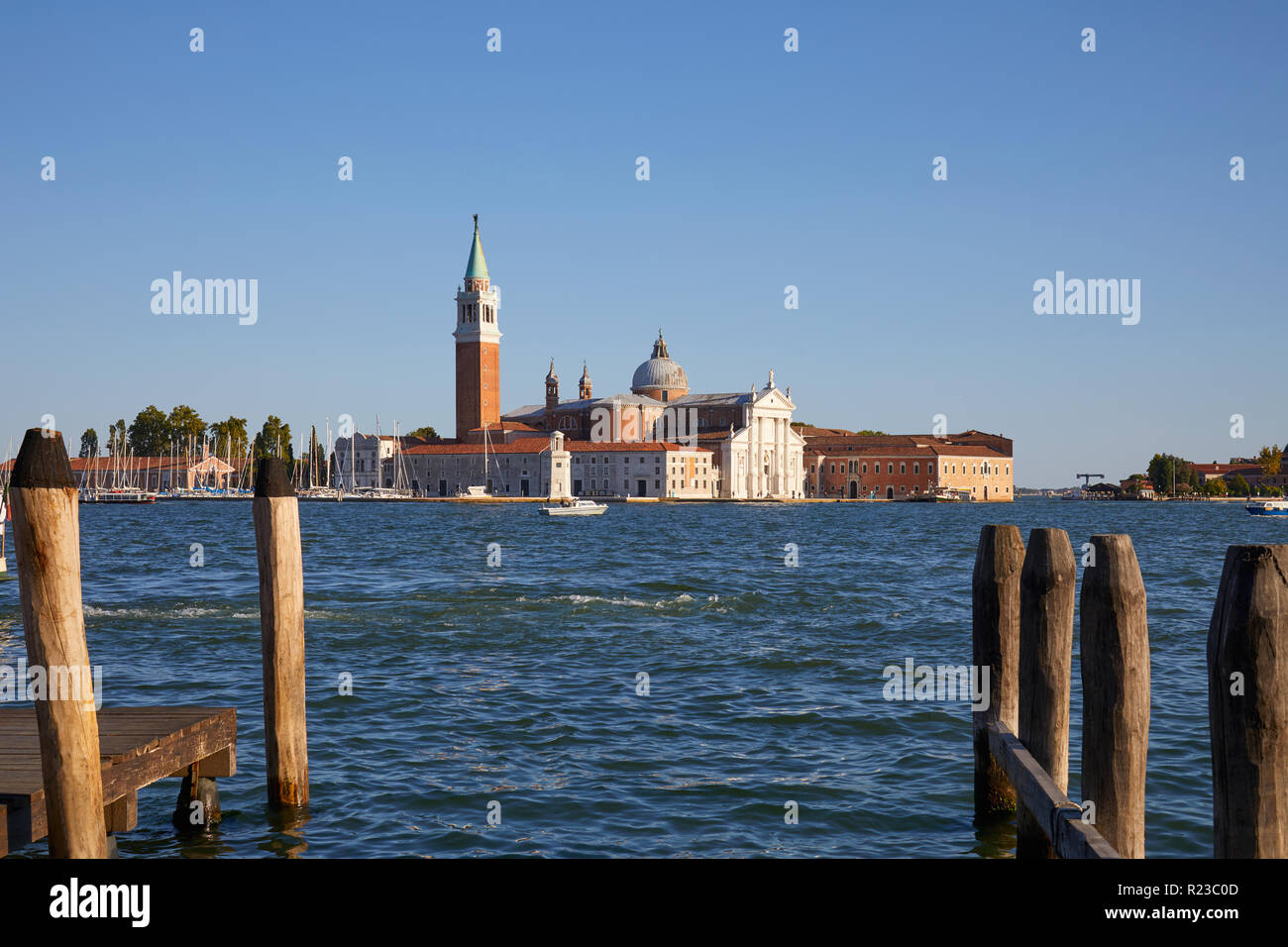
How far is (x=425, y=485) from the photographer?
9969 cm

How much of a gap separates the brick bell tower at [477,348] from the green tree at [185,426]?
1010 inches

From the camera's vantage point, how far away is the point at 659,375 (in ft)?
346

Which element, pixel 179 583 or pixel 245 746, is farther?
pixel 179 583

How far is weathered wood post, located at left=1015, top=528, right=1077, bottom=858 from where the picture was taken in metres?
4.48

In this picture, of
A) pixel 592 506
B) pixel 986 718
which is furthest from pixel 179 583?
pixel 592 506

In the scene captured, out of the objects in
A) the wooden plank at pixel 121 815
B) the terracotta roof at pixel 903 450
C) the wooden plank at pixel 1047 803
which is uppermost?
the terracotta roof at pixel 903 450

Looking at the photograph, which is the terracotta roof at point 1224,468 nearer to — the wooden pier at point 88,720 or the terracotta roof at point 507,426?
the terracotta roof at point 507,426

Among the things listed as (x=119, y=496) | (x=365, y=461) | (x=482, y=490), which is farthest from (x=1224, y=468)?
(x=119, y=496)

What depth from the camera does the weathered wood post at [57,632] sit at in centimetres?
368

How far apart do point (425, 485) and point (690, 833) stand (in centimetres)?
9566
